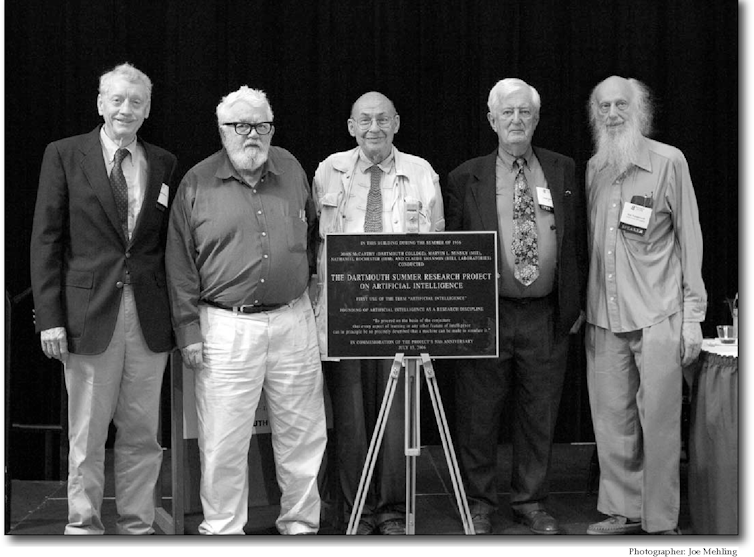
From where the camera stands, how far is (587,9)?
5.63 m

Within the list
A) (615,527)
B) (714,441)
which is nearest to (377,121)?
(714,441)

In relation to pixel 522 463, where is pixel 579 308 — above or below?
above

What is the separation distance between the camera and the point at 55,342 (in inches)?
151

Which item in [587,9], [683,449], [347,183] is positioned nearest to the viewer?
[347,183]

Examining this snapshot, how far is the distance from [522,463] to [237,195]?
1.85 metres

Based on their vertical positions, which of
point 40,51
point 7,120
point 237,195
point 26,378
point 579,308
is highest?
point 40,51

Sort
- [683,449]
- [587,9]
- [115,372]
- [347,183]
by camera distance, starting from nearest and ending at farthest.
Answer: [115,372] < [347,183] < [683,449] < [587,9]

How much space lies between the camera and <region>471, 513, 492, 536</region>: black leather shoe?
4.27 meters

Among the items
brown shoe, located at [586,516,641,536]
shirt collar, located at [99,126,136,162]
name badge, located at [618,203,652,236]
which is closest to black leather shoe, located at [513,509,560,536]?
brown shoe, located at [586,516,641,536]

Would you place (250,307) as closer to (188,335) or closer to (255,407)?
(188,335)

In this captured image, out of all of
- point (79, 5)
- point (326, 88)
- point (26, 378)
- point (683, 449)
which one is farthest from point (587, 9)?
point (26, 378)

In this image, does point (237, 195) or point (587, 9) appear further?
point (587, 9)

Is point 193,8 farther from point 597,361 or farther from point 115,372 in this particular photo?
point 597,361

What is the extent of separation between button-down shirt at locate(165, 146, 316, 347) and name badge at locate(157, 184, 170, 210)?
0.05 metres
